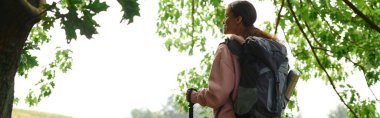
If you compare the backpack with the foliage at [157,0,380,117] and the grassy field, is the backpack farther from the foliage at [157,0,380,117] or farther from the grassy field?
the grassy field

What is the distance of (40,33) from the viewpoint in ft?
34.5

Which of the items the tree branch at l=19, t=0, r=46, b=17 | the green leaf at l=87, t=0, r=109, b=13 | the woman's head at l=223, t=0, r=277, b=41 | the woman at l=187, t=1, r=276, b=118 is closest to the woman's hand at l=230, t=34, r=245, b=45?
the woman at l=187, t=1, r=276, b=118

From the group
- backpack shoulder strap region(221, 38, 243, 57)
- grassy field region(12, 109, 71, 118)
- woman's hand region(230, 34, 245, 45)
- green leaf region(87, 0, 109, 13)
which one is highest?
grassy field region(12, 109, 71, 118)

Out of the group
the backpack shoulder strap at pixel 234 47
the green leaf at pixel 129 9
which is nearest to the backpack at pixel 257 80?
the backpack shoulder strap at pixel 234 47

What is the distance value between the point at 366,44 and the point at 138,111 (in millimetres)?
148426

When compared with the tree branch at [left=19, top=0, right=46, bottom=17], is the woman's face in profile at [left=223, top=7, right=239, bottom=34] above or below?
above

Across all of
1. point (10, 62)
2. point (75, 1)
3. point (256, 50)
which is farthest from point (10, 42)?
point (256, 50)

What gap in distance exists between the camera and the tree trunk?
2.43m

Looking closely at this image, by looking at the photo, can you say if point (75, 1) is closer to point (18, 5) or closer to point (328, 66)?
point (18, 5)

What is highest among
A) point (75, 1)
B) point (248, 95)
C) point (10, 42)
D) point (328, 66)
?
point (328, 66)

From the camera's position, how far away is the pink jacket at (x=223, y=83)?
2.79 meters

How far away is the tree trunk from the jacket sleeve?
108 cm

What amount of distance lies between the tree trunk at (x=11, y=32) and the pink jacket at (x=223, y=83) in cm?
108

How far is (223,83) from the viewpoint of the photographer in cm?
279
